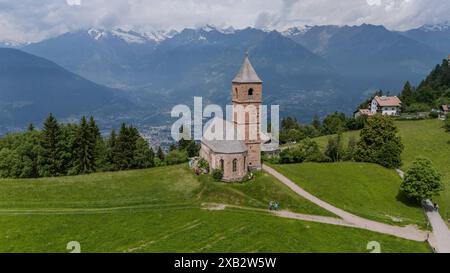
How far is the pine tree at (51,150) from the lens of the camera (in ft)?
212

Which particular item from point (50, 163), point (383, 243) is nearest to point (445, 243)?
point (383, 243)

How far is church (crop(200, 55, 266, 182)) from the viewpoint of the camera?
55500mm

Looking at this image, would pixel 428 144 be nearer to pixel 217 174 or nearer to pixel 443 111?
pixel 443 111

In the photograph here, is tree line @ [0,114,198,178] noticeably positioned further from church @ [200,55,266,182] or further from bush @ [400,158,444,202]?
bush @ [400,158,444,202]

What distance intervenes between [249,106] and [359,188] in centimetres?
2053

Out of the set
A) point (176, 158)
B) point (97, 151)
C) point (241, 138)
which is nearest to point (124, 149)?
point (97, 151)

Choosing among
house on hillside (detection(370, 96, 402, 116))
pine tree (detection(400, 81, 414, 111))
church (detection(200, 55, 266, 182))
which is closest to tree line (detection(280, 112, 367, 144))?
house on hillside (detection(370, 96, 402, 116))

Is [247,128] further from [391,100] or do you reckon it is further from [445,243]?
[391,100]

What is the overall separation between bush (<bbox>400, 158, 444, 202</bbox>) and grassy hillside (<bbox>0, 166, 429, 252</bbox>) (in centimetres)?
1341

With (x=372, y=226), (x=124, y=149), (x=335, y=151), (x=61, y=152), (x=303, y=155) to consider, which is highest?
(x=124, y=149)

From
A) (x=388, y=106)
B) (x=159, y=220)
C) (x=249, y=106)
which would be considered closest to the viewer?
(x=159, y=220)

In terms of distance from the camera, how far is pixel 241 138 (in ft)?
195

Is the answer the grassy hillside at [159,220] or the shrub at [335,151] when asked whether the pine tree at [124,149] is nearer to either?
the grassy hillside at [159,220]

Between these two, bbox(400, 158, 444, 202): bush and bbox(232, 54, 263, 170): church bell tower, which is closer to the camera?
bbox(400, 158, 444, 202): bush
